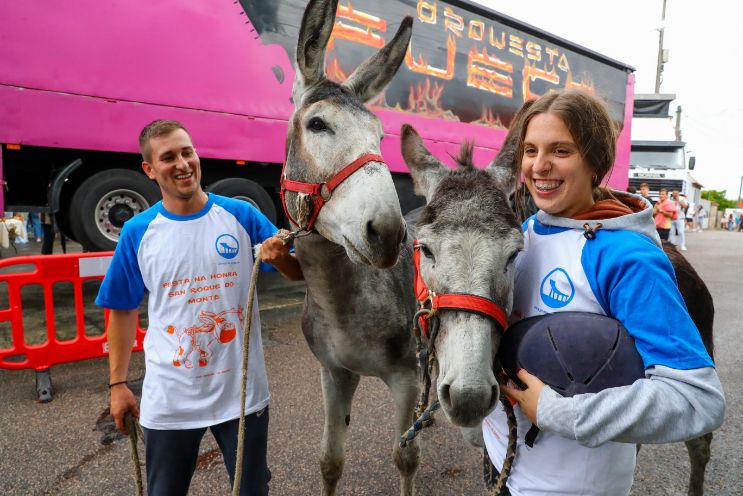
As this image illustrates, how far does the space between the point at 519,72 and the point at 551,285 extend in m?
8.90

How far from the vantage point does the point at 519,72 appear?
8.90 meters

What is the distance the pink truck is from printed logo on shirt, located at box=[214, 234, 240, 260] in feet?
14.6

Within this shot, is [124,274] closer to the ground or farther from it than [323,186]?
closer to the ground

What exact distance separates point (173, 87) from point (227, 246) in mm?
4651

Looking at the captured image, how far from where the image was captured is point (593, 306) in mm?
1165

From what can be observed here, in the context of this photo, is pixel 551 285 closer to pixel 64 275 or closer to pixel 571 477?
pixel 571 477

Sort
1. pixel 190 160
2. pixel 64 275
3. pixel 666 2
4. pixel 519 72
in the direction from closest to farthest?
pixel 190 160, pixel 64 275, pixel 519 72, pixel 666 2

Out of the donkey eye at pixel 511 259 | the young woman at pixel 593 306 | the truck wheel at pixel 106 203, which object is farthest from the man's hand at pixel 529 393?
the truck wheel at pixel 106 203

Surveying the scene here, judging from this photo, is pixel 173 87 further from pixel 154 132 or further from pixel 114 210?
pixel 154 132

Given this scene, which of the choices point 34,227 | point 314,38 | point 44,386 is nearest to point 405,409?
point 314,38

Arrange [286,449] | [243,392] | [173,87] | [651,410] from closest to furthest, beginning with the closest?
[651,410] < [243,392] < [286,449] < [173,87]

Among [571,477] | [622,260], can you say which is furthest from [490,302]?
[571,477]

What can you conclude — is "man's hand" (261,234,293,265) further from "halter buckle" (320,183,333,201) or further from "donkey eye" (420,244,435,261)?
"donkey eye" (420,244,435,261)

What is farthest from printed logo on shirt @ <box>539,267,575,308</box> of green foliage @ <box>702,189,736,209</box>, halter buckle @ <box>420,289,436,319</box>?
green foliage @ <box>702,189,736,209</box>
